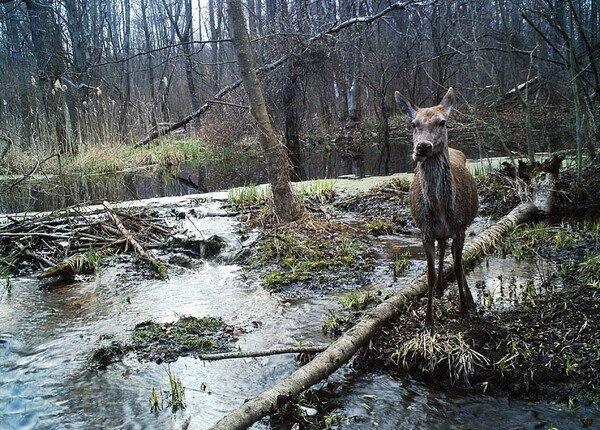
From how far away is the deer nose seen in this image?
346 cm

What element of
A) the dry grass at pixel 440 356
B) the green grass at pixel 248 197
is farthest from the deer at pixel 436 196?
the green grass at pixel 248 197

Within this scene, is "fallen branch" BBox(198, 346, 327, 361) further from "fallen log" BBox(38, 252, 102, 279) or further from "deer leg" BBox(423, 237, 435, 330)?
"fallen log" BBox(38, 252, 102, 279)

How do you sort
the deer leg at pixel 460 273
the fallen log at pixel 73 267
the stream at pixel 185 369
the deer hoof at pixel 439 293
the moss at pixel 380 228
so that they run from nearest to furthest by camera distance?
the stream at pixel 185 369 < the deer leg at pixel 460 273 < the deer hoof at pixel 439 293 < the fallen log at pixel 73 267 < the moss at pixel 380 228

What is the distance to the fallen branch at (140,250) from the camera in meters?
5.98

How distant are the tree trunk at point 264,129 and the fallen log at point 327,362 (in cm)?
263

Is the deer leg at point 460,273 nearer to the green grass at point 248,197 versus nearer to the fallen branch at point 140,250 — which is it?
the fallen branch at point 140,250

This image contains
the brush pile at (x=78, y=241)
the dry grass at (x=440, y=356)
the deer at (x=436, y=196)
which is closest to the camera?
the dry grass at (x=440, y=356)

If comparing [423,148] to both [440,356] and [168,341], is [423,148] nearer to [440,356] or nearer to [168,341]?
[440,356]

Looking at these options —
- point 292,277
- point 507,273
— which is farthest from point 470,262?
point 292,277

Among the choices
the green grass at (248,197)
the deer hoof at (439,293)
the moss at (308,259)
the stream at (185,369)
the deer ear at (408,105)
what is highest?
the deer ear at (408,105)

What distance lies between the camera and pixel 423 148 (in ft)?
11.4

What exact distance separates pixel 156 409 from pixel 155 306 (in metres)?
1.79

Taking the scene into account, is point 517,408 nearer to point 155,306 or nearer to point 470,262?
point 470,262

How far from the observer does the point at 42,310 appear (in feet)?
16.8
